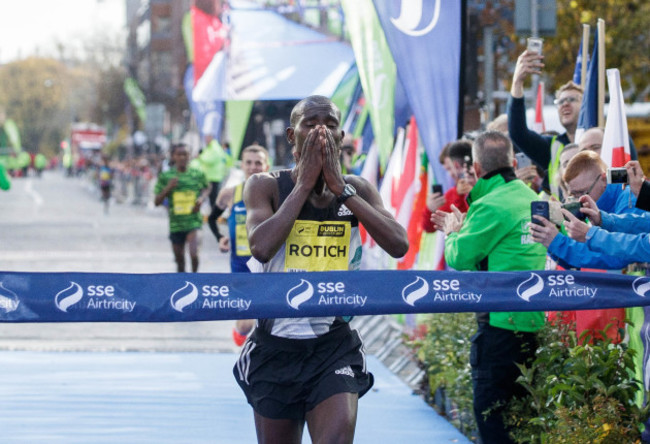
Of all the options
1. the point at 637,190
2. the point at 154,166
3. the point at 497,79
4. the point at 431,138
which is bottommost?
the point at 154,166

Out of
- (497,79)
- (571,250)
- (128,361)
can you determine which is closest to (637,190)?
(571,250)

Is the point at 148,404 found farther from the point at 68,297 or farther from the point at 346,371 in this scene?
the point at 346,371

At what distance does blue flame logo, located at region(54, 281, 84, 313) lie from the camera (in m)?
4.75

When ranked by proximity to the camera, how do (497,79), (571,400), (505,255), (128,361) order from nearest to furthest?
(571,400) < (505,255) < (128,361) < (497,79)

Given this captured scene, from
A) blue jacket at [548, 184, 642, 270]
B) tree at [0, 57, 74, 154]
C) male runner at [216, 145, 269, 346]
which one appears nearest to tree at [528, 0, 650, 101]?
male runner at [216, 145, 269, 346]

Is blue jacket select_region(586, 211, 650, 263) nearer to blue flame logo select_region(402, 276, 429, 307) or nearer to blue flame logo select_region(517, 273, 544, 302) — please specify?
blue flame logo select_region(517, 273, 544, 302)

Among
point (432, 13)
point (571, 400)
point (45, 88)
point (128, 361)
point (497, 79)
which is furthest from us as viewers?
point (45, 88)

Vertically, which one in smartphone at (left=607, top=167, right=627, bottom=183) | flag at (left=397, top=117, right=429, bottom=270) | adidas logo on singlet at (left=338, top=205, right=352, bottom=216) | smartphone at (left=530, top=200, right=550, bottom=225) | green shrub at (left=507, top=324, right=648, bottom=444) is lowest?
flag at (left=397, top=117, right=429, bottom=270)

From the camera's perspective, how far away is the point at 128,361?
10914 millimetres

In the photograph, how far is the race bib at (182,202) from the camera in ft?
50.9

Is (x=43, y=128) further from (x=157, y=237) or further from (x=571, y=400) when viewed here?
(x=571, y=400)

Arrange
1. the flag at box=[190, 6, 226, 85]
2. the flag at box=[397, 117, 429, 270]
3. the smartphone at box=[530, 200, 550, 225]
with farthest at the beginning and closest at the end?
1. the flag at box=[190, 6, 226, 85]
2. the flag at box=[397, 117, 429, 270]
3. the smartphone at box=[530, 200, 550, 225]

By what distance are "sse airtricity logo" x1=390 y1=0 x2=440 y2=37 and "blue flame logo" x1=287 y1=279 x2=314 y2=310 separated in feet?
13.2

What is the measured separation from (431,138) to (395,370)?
2442 mm
